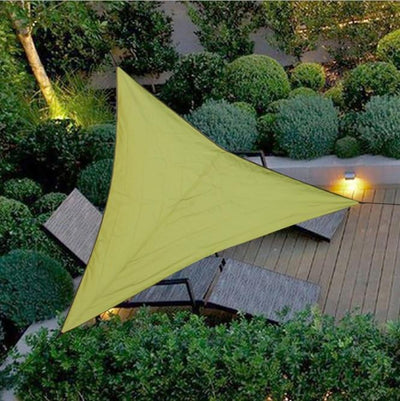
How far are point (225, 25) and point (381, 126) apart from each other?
311 centimetres

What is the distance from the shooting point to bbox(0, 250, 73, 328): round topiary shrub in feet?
18.1

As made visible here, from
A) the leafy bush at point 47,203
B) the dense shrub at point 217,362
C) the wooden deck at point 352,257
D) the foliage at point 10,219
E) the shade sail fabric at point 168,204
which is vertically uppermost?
the shade sail fabric at point 168,204

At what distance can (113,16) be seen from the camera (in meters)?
9.37

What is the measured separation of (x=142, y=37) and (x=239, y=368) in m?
5.97

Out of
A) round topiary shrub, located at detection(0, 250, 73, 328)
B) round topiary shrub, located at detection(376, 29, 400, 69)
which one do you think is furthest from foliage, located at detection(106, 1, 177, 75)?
round topiary shrub, located at detection(0, 250, 73, 328)

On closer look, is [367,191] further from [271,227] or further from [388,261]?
[271,227]

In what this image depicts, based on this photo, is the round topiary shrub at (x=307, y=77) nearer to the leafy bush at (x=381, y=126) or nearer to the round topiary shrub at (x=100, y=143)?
the leafy bush at (x=381, y=126)

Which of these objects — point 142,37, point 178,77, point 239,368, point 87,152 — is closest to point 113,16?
point 142,37

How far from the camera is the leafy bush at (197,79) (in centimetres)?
816

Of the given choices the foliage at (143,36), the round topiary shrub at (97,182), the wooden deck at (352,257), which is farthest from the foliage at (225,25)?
the wooden deck at (352,257)

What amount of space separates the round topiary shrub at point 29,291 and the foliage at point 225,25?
15.3 ft

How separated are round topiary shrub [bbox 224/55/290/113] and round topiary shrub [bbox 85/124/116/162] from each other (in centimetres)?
145

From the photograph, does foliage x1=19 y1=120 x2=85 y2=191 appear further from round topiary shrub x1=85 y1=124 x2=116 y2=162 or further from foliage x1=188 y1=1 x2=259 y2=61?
foliage x1=188 y1=1 x2=259 y2=61

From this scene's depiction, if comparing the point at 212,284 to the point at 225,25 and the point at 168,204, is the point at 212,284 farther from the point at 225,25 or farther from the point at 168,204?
the point at 225,25
